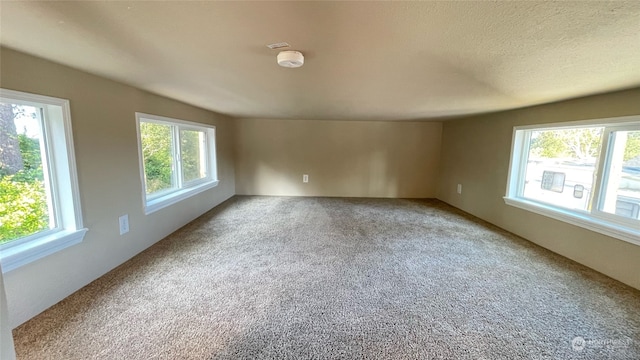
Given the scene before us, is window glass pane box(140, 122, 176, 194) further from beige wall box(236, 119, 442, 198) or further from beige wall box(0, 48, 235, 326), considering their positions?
beige wall box(236, 119, 442, 198)

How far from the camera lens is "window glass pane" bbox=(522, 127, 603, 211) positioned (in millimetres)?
2475

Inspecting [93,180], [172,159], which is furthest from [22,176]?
[172,159]

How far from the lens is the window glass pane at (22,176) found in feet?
4.98

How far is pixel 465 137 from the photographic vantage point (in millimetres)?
4293

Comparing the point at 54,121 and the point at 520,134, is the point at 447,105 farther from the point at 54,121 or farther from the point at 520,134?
the point at 54,121

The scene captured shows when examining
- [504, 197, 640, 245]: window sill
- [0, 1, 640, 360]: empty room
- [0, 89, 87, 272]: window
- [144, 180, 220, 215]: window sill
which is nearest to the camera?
[0, 1, 640, 360]: empty room

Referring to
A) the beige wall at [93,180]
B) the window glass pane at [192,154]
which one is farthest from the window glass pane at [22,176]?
the window glass pane at [192,154]

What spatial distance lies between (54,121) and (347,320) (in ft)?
8.08

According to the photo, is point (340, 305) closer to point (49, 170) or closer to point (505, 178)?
point (49, 170)

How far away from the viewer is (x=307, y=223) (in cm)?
351

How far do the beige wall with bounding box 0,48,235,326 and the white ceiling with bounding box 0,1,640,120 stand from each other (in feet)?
0.53

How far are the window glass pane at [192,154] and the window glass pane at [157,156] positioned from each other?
243mm

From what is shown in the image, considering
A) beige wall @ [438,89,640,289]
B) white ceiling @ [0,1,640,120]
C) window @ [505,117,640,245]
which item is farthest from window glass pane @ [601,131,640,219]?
white ceiling @ [0,1,640,120]

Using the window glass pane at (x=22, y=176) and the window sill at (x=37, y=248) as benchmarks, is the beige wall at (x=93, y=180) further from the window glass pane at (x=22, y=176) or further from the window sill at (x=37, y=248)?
the window glass pane at (x=22, y=176)
